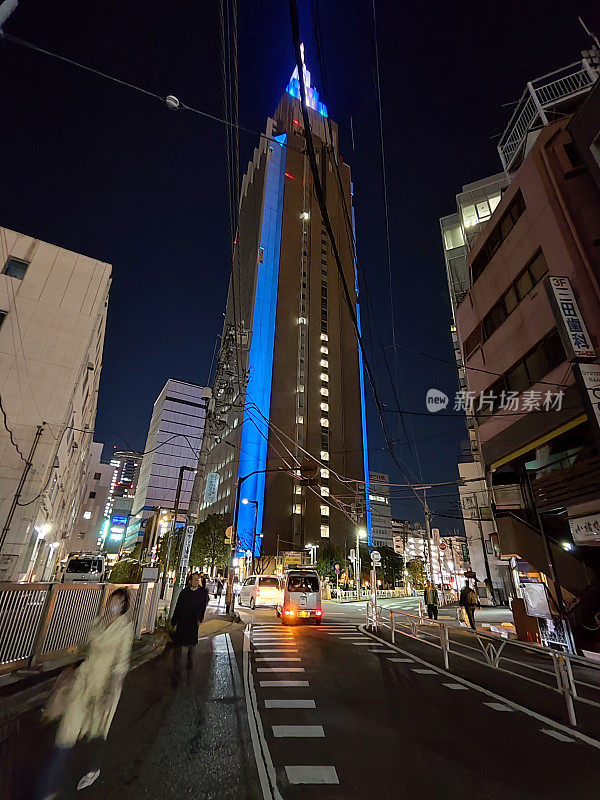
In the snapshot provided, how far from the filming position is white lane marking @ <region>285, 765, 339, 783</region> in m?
3.69

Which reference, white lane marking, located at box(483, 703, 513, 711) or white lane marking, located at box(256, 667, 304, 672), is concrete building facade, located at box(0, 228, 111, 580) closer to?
white lane marking, located at box(256, 667, 304, 672)

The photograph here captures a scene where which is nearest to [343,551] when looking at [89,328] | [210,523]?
[210,523]

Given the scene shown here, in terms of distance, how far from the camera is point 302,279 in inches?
3371

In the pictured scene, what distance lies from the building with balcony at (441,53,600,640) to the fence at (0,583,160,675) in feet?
39.8

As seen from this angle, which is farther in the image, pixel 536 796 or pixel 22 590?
pixel 22 590

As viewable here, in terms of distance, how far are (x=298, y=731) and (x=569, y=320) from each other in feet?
46.6

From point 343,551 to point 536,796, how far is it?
65.9 m

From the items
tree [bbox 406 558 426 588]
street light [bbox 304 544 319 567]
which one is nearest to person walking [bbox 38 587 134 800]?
street light [bbox 304 544 319 567]

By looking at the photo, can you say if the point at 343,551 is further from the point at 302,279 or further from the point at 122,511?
the point at 122,511

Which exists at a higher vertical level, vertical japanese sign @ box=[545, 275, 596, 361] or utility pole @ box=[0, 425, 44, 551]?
vertical japanese sign @ box=[545, 275, 596, 361]

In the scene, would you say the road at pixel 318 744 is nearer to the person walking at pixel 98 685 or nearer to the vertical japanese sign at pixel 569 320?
the person walking at pixel 98 685

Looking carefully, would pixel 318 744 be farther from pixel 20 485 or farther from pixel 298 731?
pixel 20 485

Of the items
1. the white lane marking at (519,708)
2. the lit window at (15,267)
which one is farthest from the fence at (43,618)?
the lit window at (15,267)

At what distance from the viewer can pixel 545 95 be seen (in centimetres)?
2289
